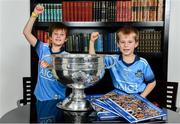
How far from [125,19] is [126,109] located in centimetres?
119

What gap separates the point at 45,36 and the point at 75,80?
122 centimetres

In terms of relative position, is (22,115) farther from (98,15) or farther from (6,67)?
(6,67)

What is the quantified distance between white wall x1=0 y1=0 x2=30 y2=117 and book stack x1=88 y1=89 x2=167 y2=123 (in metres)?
1.45

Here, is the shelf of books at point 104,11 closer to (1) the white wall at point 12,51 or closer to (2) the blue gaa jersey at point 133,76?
(1) the white wall at point 12,51

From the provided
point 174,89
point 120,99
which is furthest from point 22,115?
point 174,89

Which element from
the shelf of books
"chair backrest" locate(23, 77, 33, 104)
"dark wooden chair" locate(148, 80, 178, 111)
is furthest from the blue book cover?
the shelf of books

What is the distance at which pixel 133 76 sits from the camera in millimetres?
1733

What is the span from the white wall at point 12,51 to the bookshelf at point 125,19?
29 cm

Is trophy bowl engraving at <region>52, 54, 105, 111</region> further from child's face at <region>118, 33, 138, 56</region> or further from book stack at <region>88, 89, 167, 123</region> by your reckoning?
child's face at <region>118, 33, 138, 56</region>

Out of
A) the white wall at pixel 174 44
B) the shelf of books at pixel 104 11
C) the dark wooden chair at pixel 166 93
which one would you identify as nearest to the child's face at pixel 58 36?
the shelf of books at pixel 104 11

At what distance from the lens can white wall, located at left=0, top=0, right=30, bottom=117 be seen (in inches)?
100

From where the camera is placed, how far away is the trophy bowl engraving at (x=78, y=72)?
1169mm

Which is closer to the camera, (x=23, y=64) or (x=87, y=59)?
(x=87, y=59)

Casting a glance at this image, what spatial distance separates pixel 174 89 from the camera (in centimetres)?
198
